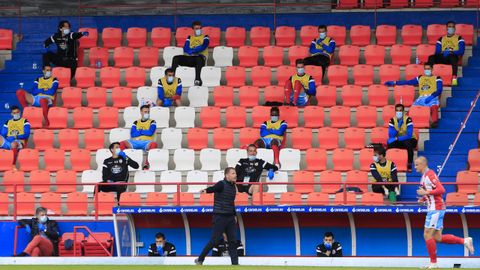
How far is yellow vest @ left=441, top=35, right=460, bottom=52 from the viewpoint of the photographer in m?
29.5

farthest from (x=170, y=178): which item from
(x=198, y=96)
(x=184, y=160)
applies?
(x=198, y=96)

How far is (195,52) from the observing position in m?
30.6

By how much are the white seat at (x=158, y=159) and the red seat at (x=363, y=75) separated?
4.74 metres

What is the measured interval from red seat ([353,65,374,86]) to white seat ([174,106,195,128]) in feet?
12.1

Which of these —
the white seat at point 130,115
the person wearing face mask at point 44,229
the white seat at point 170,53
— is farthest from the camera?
the white seat at point 170,53

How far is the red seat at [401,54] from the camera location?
2988cm

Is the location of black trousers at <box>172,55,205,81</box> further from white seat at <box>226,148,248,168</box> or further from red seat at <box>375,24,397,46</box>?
red seat at <box>375,24,397,46</box>

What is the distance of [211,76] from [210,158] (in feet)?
10.7

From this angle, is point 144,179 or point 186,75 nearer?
point 144,179

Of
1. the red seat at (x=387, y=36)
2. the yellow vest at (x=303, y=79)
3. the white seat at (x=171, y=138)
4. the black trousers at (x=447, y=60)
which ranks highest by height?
the red seat at (x=387, y=36)

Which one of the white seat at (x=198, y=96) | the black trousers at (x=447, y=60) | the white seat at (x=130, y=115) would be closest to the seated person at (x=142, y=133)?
the white seat at (x=130, y=115)

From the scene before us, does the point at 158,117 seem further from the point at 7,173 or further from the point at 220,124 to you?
the point at 7,173

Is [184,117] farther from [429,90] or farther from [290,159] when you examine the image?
[429,90]

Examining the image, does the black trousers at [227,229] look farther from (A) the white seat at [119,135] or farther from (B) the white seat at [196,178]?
(A) the white seat at [119,135]
